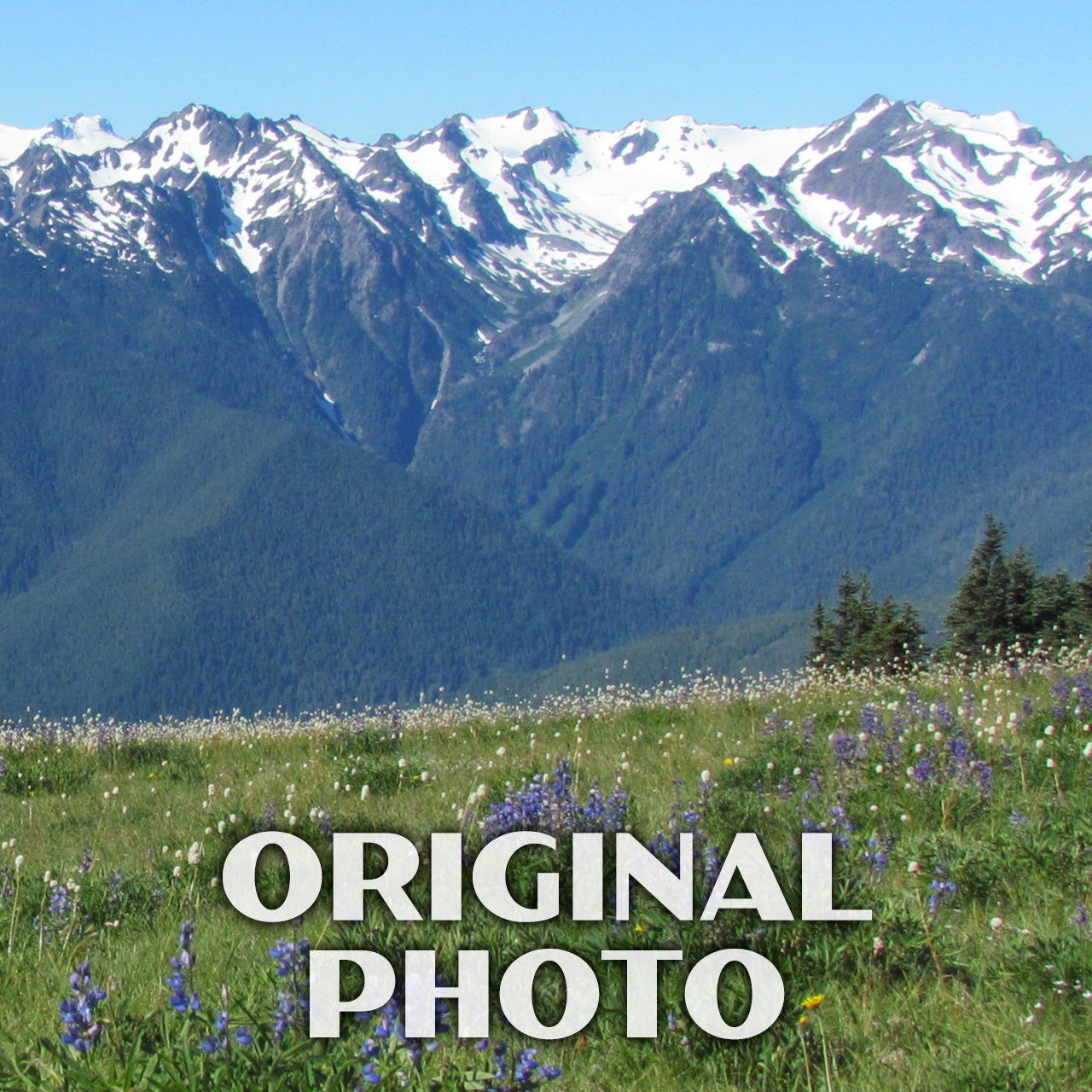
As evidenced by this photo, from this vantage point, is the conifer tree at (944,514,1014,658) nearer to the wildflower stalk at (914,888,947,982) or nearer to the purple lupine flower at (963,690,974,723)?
the purple lupine flower at (963,690,974,723)

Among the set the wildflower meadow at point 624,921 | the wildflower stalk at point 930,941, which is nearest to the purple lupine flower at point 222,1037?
the wildflower meadow at point 624,921

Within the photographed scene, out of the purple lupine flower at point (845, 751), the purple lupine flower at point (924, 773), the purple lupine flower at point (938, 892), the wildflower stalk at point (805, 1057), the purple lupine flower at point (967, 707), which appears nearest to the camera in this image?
the wildflower stalk at point (805, 1057)

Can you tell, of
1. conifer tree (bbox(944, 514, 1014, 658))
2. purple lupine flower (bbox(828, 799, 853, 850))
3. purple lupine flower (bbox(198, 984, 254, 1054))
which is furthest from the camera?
conifer tree (bbox(944, 514, 1014, 658))

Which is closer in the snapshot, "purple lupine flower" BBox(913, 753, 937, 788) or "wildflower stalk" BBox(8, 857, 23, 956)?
"wildflower stalk" BBox(8, 857, 23, 956)

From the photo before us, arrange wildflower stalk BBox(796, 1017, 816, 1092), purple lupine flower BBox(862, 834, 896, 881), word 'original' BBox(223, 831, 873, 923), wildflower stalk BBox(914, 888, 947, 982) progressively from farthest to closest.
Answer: purple lupine flower BBox(862, 834, 896, 881)
wildflower stalk BBox(914, 888, 947, 982)
word 'original' BBox(223, 831, 873, 923)
wildflower stalk BBox(796, 1017, 816, 1092)

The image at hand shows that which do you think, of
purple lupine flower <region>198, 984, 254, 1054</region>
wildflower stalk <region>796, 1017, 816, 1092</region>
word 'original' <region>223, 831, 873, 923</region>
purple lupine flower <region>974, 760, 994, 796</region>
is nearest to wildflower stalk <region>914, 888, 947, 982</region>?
word 'original' <region>223, 831, 873, 923</region>

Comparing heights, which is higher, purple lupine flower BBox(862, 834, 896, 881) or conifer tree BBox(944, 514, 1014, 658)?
conifer tree BBox(944, 514, 1014, 658)

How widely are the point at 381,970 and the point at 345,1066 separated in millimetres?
608

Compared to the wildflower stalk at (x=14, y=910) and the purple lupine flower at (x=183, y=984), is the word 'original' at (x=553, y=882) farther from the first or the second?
the wildflower stalk at (x=14, y=910)

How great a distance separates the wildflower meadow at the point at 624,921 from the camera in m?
4.46

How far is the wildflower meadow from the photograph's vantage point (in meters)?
4.46

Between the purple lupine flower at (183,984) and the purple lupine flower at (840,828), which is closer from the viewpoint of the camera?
the purple lupine flower at (183,984)

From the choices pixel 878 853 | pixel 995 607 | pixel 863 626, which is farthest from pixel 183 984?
pixel 863 626

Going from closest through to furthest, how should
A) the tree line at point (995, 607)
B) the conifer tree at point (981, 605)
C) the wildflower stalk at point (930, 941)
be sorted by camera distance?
the wildflower stalk at point (930, 941), the tree line at point (995, 607), the conifer tree at point (981, 605)
